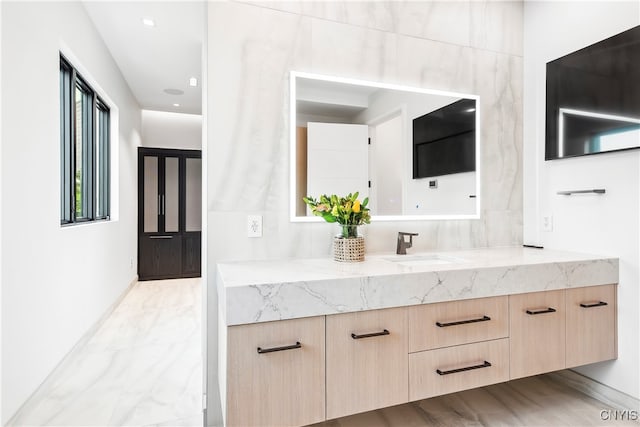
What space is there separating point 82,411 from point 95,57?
2.91 metres

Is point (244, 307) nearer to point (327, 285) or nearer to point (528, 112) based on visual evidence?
point (327, 285)

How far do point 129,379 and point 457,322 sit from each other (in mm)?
2099

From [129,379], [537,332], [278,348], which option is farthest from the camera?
[129,379]

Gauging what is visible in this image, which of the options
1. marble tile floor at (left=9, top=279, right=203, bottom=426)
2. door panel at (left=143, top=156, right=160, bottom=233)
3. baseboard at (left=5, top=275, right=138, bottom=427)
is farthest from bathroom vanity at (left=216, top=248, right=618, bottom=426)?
door panel at (left=143, top=156, right=160, bottom=233)

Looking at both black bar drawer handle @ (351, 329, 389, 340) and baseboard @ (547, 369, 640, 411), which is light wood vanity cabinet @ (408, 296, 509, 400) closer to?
black bar drawer handle @ (351, 329, 389, 340)

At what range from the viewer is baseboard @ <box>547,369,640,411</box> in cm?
190

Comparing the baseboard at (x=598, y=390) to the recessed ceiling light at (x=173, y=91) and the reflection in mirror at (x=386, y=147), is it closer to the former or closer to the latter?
the reflection in mirror at (x=386, y=147)

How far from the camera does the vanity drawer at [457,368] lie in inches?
59.5

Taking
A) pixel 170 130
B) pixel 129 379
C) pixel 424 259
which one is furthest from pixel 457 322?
pixel 170 130

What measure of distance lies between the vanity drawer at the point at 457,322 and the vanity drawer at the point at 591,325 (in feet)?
1.46

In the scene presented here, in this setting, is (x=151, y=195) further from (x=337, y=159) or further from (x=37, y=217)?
(x=337, y=159)

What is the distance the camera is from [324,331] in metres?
1.36

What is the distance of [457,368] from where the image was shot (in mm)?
1572

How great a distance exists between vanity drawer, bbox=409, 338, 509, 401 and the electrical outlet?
94 cm
